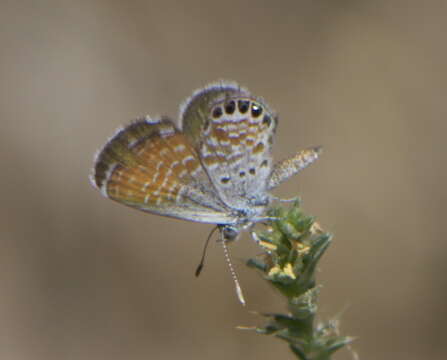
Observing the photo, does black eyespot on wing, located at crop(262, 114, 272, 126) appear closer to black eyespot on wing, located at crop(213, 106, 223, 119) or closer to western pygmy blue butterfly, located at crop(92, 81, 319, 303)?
western pygmy blue butterfly, located at crop(92, 81, 319, 303)

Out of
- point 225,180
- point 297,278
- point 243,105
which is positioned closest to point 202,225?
point 225,180

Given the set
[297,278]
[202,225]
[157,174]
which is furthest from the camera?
[202,225]

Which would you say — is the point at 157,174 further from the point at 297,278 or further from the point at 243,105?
the point at 297,278

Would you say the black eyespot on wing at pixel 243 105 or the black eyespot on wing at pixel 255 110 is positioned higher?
the black eyespot on wing at pixel 243 105

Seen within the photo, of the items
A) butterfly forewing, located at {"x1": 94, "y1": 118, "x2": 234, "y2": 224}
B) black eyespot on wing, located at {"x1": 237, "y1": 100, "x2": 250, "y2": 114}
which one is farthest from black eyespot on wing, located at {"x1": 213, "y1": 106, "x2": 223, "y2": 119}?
butterfly forewing, located at {"x1": 94, "y1": 118, "x2": 234, "y2": 224}

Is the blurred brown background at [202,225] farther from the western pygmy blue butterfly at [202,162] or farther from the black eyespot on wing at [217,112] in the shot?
the black eyespot on wing at [217,112]

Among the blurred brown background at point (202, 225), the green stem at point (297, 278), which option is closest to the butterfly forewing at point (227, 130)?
the green stem at point (297, 278)
